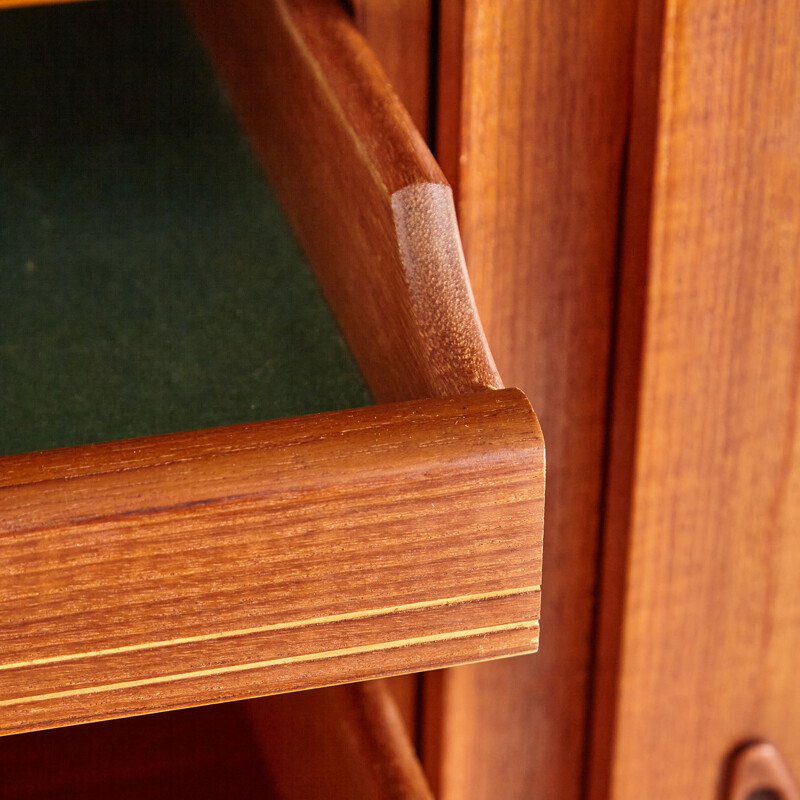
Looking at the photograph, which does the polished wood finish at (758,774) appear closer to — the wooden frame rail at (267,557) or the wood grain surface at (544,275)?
the wood grain surface at (544,275)

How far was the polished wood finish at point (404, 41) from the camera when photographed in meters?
0.43

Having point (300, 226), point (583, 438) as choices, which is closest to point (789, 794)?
point (583, 438)

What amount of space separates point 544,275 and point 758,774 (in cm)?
31

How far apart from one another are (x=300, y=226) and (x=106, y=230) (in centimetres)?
9

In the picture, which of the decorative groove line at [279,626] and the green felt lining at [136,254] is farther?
the green felt lining at [136,254]

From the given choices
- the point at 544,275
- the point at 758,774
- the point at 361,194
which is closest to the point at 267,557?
the point at 361,194

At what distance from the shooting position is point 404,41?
0.44 m

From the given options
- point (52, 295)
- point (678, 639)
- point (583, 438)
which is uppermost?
point (52, 295)

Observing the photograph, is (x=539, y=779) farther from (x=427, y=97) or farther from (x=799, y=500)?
(x=427, y=97)

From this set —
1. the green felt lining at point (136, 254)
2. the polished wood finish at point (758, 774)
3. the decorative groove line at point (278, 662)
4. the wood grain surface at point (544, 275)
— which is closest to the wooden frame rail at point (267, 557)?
the decorative groove line at point (278, 662)

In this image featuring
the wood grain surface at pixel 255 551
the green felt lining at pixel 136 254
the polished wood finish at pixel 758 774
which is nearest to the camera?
the wood grain surface at pixel 255 551

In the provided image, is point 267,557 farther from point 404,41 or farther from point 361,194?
point 404,41

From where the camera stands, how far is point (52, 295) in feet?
1.31

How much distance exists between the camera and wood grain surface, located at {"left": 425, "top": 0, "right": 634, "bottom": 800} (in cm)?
43
